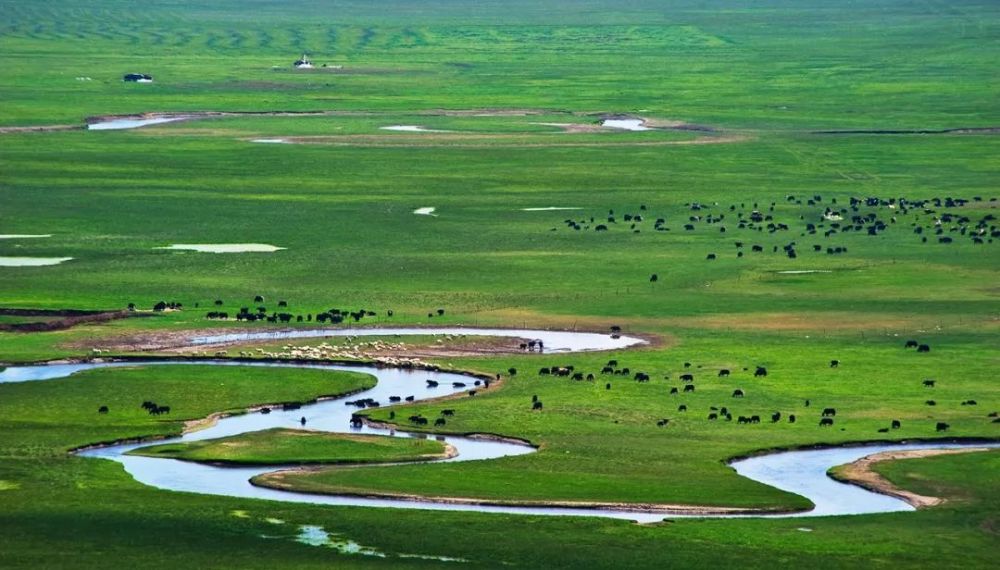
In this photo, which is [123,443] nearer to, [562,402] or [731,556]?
[562,402]

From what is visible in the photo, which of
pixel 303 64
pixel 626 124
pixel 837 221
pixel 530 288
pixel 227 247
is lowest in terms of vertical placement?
pixel 530 288

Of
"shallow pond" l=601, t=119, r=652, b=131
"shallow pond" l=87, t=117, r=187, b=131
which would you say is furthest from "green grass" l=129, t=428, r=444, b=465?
"shallow pond" l=601, t=119, r=652, b=131

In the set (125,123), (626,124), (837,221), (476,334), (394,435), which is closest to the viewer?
(394,435)

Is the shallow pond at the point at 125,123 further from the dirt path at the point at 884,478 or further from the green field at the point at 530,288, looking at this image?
the dirt path at the point at 884,478

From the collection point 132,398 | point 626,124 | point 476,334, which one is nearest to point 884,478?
point 132,398

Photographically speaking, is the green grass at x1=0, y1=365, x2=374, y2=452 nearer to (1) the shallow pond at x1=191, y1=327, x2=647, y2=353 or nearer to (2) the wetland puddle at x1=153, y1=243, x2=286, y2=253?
(1) the shallow pond at x1=191, y1=327, x2=647, y2=353

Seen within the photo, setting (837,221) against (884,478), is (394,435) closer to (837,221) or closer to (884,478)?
(884,478)
